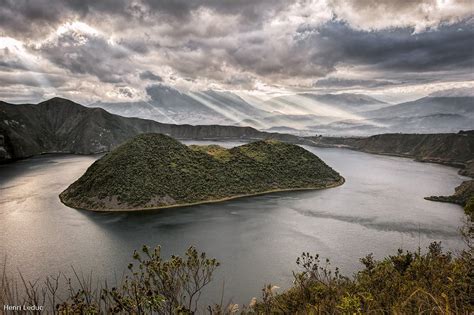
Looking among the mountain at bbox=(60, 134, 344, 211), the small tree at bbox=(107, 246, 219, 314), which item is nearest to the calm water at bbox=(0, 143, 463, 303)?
the mountain at bbox=(60, 134, 344, 211)

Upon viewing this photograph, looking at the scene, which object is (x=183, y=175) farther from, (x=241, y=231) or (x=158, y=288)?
(x=158, y=288)

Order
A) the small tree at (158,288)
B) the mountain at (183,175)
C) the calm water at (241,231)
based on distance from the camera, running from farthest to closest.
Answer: the mountain at (183,175)
the calm water at (241,231)
the small tree at (158,288)

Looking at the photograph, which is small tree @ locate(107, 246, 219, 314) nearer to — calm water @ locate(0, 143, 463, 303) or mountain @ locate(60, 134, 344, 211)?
calm water @ locate(0, 143, 463, 303)

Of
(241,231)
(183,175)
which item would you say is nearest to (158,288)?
(241,231)

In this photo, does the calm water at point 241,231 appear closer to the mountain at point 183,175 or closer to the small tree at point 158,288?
the mountain at point 183,175

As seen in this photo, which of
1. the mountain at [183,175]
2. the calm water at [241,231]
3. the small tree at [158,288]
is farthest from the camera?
the mountain at [183,175]

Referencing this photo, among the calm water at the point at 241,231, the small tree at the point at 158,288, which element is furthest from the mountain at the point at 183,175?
the small tree at the point at 158,288

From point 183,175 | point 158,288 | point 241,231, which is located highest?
point 158,288

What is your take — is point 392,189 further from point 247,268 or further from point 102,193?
point 102,193

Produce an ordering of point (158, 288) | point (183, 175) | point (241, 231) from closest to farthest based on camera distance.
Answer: point (158, 288), point (241, 231), point (183, 175)
